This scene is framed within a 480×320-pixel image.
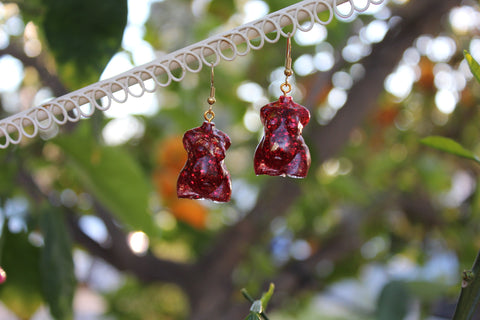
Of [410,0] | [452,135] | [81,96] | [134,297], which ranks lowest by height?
[81,96]

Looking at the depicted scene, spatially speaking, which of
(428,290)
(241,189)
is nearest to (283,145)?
(428,290)

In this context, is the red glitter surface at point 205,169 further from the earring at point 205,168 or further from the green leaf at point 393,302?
the green leaf at point 393,302

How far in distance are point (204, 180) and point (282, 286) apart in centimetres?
52

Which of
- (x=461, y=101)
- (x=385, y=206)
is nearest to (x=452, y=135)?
(x=461, y=101)

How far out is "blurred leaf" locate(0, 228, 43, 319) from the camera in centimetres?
41

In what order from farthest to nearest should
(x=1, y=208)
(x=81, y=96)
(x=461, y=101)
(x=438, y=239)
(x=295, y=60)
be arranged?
1. (x=438, y=239)
2. (x=461, y=101)
3. (x=295, y=60)
4. (x=1, y=208)
5. (x=81, y=96)

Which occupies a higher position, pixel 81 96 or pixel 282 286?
→ pixel 282 286

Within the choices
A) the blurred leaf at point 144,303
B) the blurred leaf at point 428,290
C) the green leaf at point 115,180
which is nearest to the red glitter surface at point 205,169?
the green leaf at point 115,180

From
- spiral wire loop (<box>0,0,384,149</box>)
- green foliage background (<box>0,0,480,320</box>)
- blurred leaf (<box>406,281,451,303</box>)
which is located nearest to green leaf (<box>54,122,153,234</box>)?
green foliage background (<box>0,0,480,320</box>)

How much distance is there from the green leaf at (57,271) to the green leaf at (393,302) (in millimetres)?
342

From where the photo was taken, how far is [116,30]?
264 mm

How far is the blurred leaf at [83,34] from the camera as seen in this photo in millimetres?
260

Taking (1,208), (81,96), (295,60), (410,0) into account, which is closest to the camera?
(81,96)

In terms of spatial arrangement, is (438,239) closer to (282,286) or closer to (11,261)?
(282,286)
